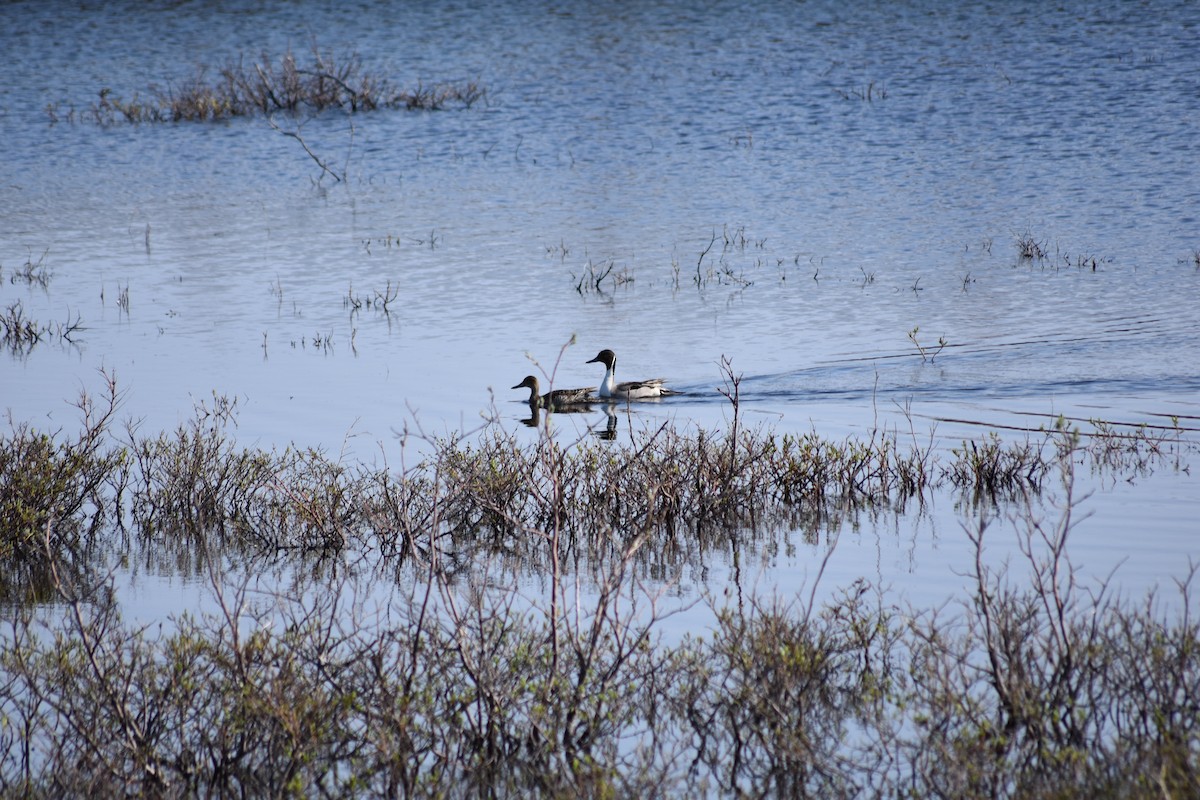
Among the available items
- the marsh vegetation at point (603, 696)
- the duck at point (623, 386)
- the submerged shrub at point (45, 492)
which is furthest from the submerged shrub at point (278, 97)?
the marsh vegetation at point (603, 696)

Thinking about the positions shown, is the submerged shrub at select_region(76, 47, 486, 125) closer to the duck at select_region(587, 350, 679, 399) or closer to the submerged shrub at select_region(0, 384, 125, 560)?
the duck at select_region(587, 350, 679, 399)

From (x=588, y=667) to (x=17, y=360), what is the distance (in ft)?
37.2

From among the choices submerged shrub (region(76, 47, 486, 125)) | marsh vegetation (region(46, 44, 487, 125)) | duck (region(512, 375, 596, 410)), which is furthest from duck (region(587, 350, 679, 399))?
marsh vegetation (region(46, 44, 487, 125))

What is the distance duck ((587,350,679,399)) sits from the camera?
14539 millimetres

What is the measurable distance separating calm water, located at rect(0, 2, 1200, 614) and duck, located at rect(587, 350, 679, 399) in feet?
1.07

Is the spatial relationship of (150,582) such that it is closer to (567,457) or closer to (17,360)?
(567,457)

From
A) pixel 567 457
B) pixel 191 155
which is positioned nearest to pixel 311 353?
pixel 567 457

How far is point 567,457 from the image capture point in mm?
10094

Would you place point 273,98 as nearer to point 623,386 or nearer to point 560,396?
point 560,396

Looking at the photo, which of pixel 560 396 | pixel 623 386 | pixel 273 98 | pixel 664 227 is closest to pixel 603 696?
pixel 623 386

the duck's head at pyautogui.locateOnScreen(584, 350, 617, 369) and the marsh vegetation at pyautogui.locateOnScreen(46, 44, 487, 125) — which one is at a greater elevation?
the marsh vegetation at pyautogui.locateOnScreen(46, 44, 487, 125)

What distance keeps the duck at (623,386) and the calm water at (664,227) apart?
1.07ft

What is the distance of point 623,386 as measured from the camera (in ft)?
49.2

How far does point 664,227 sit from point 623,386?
890cm
